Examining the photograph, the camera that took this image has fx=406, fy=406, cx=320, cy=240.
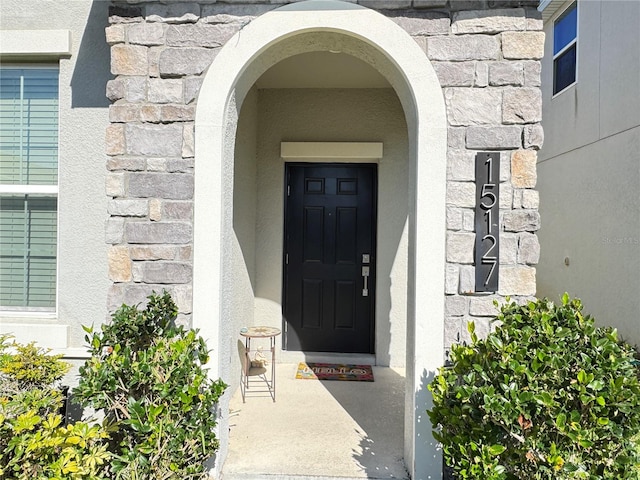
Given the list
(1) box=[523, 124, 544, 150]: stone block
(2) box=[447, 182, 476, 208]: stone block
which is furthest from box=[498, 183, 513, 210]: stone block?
(1) box=[523, 124, 544, 150]: stone block

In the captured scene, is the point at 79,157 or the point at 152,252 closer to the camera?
the point at 152,252

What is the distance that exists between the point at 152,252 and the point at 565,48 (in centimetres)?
736

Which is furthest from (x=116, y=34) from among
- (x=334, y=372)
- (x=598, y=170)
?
(x=598, y=170)

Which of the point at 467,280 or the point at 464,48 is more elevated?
the point at 464,48

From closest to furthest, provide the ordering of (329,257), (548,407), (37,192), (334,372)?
(548,407) < (37,192) < (334,372) < (329,257)

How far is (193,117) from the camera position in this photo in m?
2.44

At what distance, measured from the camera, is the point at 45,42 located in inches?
116

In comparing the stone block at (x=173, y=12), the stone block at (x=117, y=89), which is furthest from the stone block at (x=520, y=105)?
the stone block at (x=117, y=89)

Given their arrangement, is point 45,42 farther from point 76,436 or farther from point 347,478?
point 347,478

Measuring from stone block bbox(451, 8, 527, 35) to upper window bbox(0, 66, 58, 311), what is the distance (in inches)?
114

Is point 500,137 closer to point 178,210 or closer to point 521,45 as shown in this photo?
point 521,45

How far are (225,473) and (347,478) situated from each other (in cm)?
74

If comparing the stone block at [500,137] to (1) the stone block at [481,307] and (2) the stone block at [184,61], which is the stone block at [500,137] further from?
(2) the stone block at [184,61]

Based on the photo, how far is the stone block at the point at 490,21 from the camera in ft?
7.70
